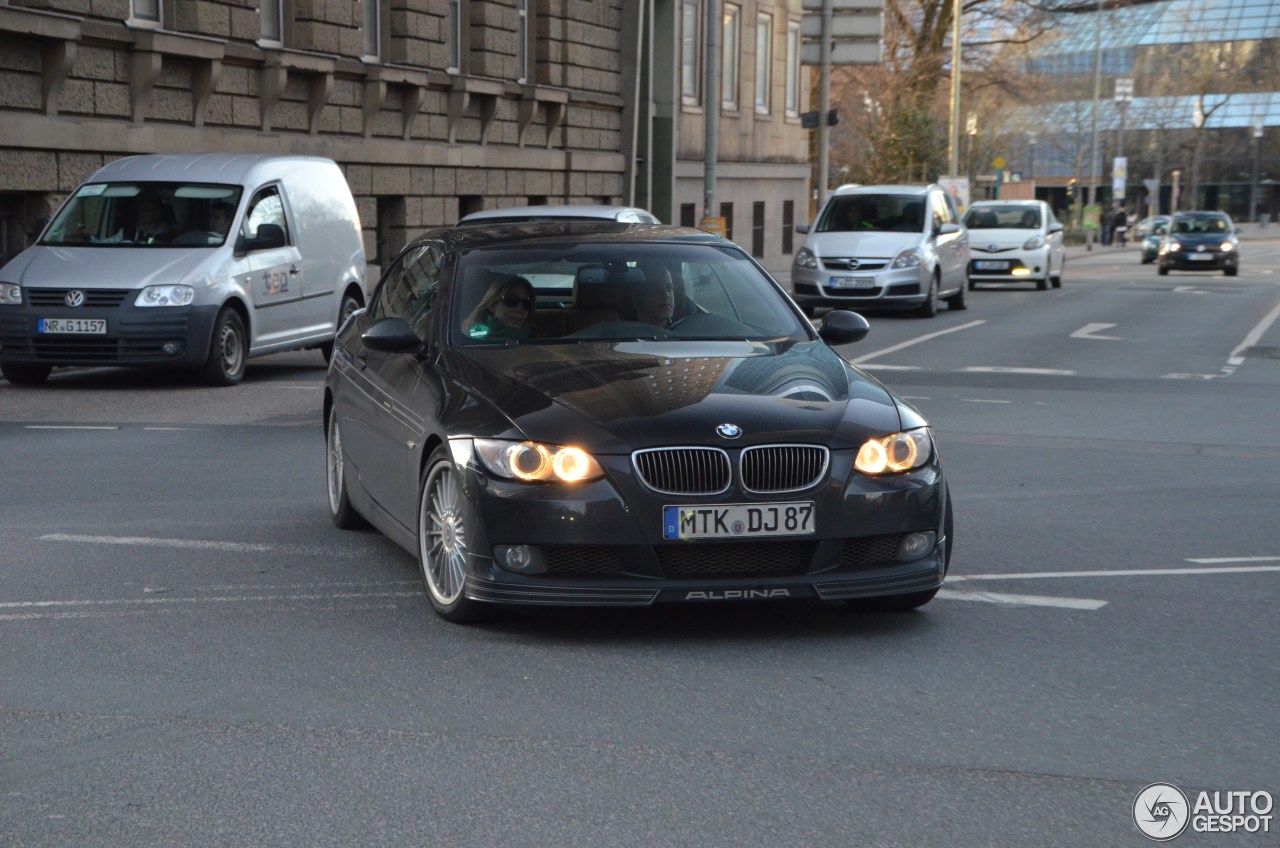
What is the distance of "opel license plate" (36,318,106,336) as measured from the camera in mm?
15328

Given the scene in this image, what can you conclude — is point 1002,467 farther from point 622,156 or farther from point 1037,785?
point 622,156

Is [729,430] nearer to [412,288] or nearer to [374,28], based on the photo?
[412,288]

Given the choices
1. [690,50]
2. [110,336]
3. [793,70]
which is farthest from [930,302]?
[793,70]

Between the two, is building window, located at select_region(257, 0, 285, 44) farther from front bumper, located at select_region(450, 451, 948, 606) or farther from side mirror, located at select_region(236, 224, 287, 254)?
front bumper, located at select_region(450, 451, 948, 606)

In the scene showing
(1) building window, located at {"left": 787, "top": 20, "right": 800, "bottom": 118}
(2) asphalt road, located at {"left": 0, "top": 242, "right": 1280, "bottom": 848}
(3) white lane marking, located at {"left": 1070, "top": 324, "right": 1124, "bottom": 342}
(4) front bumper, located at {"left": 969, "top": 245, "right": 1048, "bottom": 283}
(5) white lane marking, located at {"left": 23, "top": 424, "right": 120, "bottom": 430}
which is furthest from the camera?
(1) building window, located at {"left": 787, "top": 20, "right": 800, "bottom": 118}

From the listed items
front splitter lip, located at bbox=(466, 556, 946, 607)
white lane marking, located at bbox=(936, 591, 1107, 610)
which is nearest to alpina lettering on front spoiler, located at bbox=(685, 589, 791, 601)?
front splitter lip, located at bbox=(466, 556, 946, 607)

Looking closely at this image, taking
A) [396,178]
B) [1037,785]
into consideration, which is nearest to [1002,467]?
[1037,785]

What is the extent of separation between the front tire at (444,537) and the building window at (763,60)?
4357 cm

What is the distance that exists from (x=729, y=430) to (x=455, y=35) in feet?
91.2

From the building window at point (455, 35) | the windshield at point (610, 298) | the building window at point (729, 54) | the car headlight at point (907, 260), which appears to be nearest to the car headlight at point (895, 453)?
the windshield at point (610, 298)

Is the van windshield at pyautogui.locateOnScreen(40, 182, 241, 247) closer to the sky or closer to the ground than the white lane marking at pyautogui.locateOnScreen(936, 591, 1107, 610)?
closer to the sky

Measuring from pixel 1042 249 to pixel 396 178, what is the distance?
13.6 m

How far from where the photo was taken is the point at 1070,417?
14.2m

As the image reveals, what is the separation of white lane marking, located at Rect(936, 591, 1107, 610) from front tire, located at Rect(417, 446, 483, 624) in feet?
5.89
